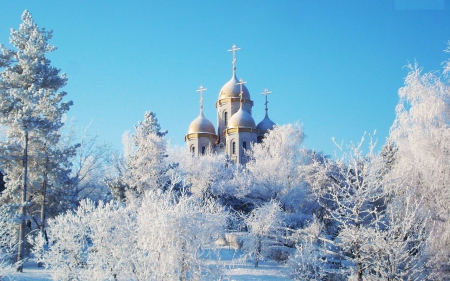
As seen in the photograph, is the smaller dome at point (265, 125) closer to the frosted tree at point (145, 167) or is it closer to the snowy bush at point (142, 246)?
the frosted tree at point (145, 167)

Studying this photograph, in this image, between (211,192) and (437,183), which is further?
(211,192)

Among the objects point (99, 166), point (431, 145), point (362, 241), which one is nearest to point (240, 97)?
point (99, 166)

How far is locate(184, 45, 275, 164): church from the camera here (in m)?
44.9

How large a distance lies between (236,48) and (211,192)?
23877 millimetres

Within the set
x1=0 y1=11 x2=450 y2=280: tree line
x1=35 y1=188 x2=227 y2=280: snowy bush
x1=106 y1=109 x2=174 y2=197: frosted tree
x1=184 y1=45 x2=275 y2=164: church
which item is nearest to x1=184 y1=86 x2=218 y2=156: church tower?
x1=184 y1=45 x2=275 y2=164: church

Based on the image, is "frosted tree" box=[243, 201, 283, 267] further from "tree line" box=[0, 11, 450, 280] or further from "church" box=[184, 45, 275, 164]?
"church" box=[184, 45, 275, 164]

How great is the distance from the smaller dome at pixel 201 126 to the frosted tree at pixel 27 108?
27.7m

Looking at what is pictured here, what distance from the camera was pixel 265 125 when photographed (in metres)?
47.9

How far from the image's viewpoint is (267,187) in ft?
113

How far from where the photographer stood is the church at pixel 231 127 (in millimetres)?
44906

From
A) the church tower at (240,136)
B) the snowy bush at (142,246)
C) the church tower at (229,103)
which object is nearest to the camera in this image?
the snowy bush at (142,246)

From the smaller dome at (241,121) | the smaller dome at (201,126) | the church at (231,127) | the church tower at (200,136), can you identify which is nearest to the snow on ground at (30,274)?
the church at (231,127)

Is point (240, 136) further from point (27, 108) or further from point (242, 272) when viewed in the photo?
point (27, 108)

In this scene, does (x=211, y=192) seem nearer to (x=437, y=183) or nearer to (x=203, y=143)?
(x=203, y=143)
